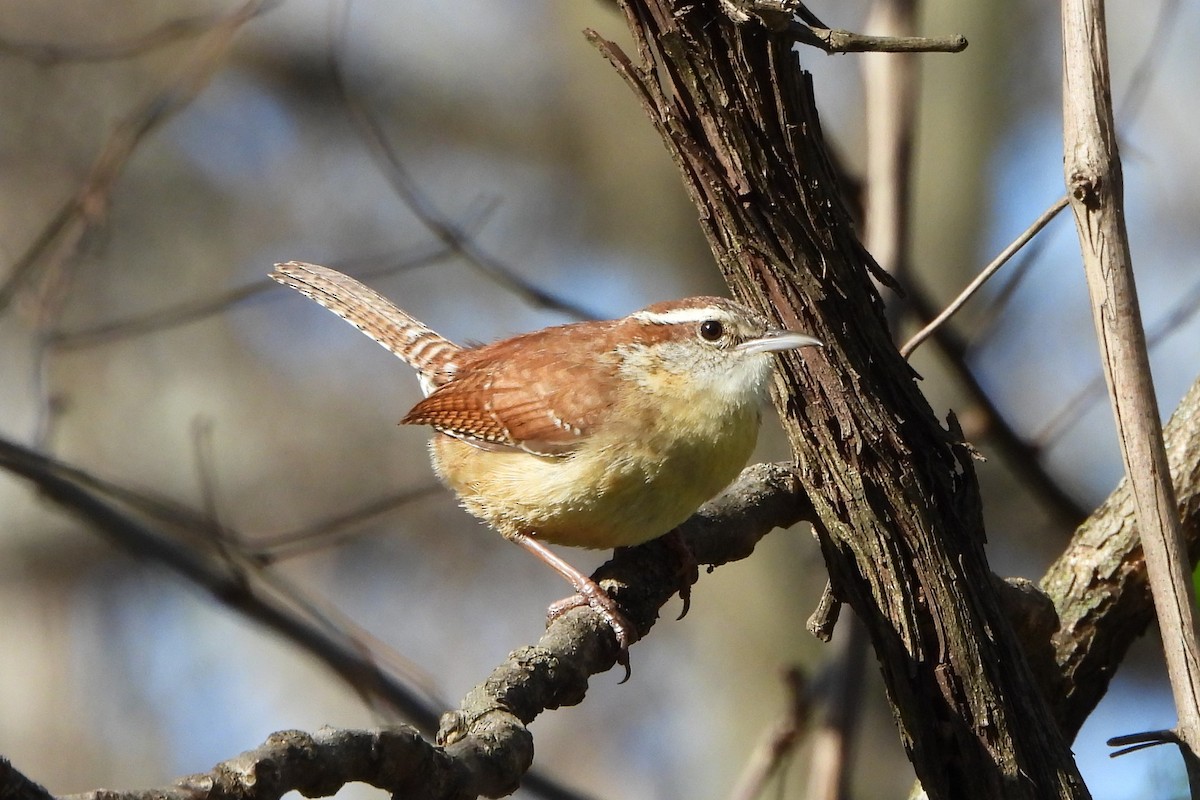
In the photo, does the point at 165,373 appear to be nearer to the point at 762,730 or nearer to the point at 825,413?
the point at 762,730

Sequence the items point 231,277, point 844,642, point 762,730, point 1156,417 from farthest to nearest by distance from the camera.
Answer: point 231,277 → point 762,730 → point 844,642 → point 1156,417

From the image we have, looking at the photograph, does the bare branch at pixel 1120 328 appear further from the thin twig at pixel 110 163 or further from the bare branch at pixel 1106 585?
the thin twig at pixel 110 163

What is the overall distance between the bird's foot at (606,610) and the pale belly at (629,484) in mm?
179

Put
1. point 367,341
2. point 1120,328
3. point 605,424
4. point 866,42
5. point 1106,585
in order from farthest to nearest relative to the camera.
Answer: point 367,341 → point 605,424 → point 1106,585 → point 1120,328 → point 866,42

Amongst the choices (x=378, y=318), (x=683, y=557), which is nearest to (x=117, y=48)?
(x=378, y=318)

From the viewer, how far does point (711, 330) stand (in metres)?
3.47

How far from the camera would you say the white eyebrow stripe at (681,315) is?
3.44 m

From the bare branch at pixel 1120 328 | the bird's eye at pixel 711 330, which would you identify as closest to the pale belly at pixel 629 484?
the bird's eye at pixel 711 330

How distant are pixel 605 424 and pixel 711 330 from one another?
1.35ft

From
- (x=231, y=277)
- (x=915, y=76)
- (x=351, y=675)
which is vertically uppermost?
(x=231, y=277)

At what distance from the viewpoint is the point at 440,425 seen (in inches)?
158

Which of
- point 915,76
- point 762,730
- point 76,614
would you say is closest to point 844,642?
point 915,76

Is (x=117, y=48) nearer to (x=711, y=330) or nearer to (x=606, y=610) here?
(x=711, y=330)

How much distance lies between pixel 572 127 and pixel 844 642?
19.9ft
